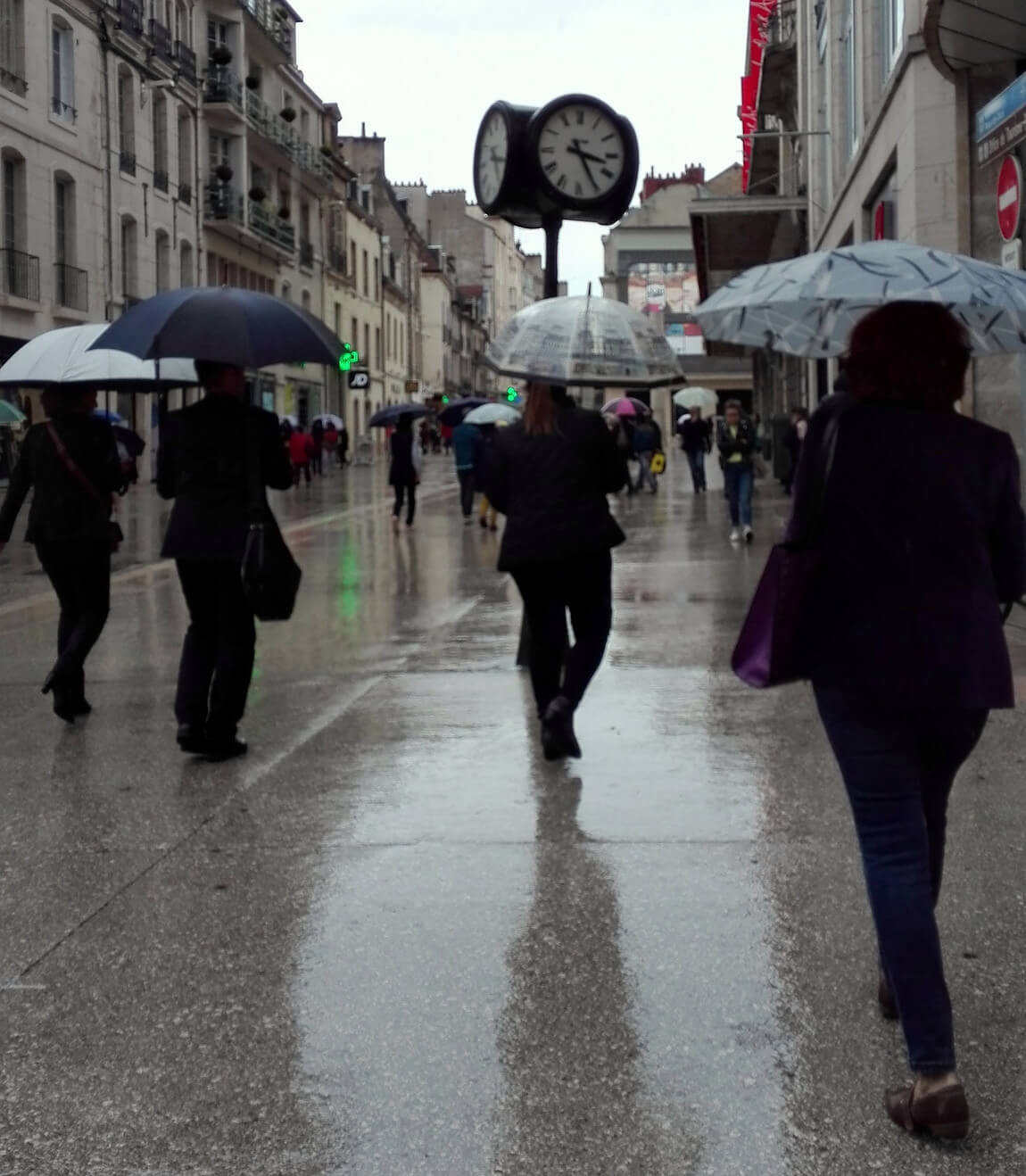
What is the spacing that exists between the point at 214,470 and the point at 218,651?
29.5 inches

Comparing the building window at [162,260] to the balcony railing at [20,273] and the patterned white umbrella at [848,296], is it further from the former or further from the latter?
the patterned white umbrella at [848,296]

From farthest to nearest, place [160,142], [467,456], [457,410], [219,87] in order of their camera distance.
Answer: [219,87], [160,142], [457,410], [467,456]

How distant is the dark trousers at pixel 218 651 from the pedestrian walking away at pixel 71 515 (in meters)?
1.05

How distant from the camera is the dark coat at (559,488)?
265 inches

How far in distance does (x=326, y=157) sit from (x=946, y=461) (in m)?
59.5

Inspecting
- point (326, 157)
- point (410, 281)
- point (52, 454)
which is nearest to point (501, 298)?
point (410, 281)

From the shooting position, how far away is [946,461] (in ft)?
11.2

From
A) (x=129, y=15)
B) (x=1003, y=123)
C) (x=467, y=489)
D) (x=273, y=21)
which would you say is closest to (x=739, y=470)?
(x=467, y=489)

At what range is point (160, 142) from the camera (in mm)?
42906

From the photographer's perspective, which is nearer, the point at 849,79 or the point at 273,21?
the point at 849,79

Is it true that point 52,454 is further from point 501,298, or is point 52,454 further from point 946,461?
point 501,298

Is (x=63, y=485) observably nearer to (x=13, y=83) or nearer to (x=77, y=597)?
(x=77, y=597)

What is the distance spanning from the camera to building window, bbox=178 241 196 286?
45031mm

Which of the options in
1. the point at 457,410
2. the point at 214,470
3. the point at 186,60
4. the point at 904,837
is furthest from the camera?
the point at 186,60
